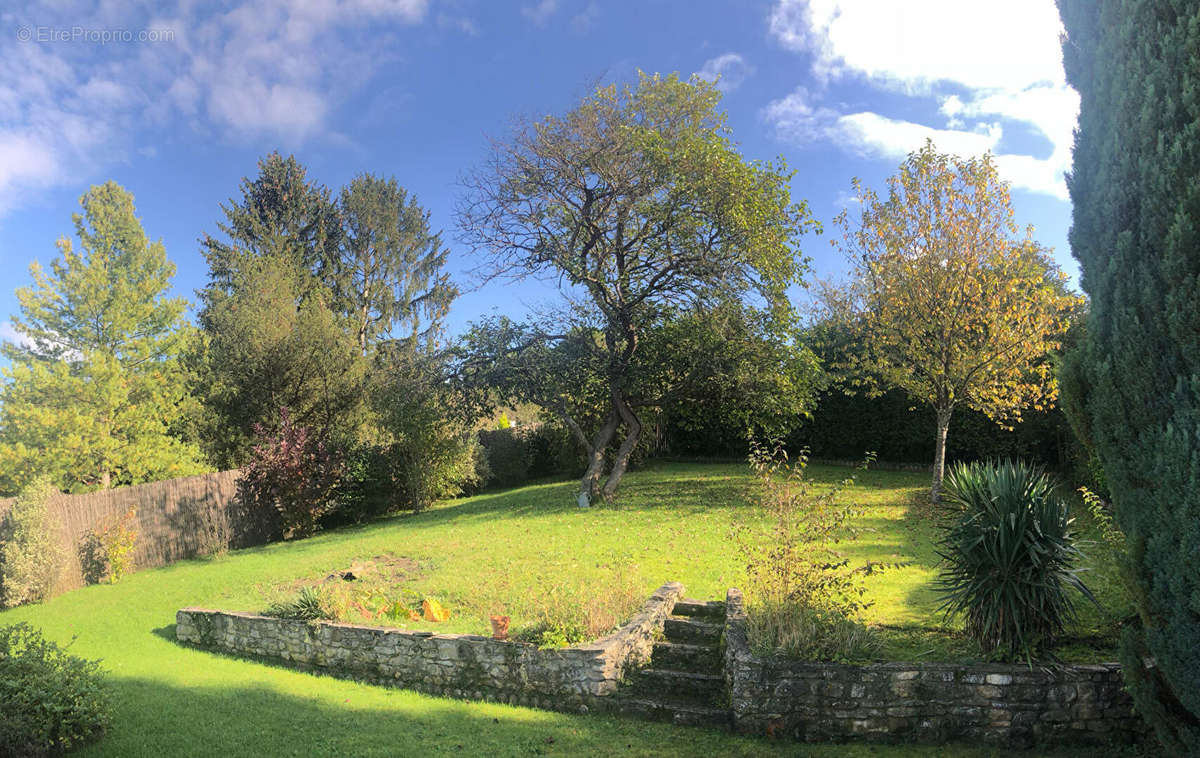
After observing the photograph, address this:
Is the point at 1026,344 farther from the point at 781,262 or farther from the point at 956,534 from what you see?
the point at 956,534

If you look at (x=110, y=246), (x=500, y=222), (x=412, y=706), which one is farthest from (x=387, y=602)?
(x=110, y=246)

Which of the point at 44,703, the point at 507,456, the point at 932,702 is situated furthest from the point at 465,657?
the point at 507,456

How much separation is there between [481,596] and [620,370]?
30.7 feet

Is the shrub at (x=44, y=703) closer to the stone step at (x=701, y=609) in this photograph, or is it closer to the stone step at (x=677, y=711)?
the stone step at (x=677, y=711)

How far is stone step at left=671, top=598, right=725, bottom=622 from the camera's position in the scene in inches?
326

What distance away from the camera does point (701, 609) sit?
8.36m

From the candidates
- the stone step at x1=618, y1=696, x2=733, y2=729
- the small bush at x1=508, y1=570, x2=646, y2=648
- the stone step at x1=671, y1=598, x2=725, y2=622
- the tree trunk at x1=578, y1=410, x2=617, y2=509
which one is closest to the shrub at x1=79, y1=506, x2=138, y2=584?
the small bush at x1=508, y1=570, x2=646, y2=648

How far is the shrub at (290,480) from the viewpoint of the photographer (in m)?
17.5

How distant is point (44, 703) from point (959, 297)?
16.5 m

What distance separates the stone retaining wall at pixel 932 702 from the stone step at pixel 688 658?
1120 mm

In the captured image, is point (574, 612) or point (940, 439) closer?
point (574, 612)

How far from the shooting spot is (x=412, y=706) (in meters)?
6.58

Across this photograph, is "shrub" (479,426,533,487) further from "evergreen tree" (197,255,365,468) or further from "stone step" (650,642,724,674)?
"stone step" (650,642,724,674)

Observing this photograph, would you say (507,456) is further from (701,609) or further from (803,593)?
(803,593)
